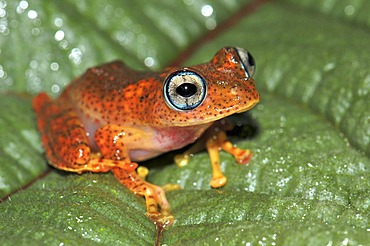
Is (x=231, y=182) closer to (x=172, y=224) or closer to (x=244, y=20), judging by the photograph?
(x=172, y=224)

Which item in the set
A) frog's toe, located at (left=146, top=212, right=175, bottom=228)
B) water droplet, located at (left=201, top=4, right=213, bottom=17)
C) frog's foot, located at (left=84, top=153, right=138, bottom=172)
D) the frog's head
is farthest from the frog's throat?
water droplet, located at (left=201, top=4, right=213, bottom=17)

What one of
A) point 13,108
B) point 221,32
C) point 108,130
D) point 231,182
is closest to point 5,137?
point 13,108

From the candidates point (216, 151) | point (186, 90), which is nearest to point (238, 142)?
point (216, 151)

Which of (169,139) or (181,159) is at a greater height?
(169,139)

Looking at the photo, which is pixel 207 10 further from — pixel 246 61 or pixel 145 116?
pixel 145 116

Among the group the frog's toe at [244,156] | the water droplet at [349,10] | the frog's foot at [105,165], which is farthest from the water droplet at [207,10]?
the frog's foot at [105,165]

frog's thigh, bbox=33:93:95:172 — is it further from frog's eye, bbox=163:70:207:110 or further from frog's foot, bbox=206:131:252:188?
frog's foot, bbox=206:131:252:188

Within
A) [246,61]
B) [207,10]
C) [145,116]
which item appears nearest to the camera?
[246,61]
